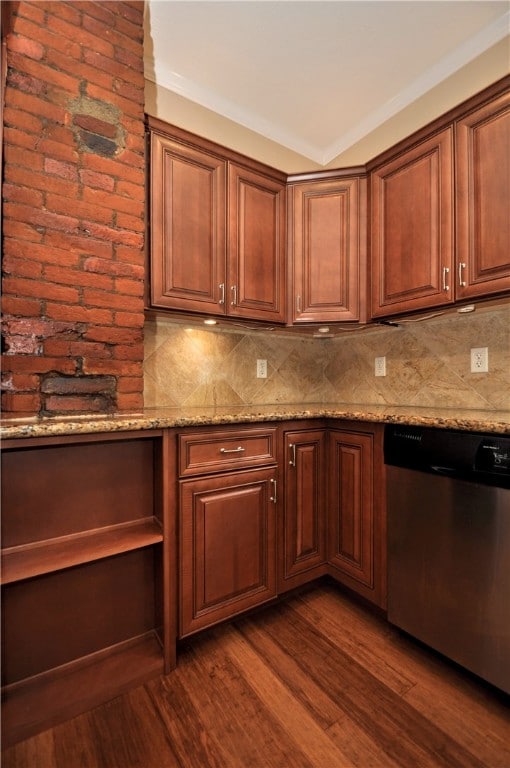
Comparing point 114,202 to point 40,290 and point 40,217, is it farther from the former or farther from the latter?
point 40,290

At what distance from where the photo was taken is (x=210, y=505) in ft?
4.79

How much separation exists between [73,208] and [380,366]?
192 cm

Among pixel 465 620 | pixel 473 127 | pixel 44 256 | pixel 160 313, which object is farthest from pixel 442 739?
pixel 473 127

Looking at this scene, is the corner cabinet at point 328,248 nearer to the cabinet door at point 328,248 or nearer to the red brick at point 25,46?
the cabinet door at point 328,248

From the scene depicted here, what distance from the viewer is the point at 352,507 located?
1747mm

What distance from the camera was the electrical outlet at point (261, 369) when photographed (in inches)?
93.9

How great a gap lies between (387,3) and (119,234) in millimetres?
1702

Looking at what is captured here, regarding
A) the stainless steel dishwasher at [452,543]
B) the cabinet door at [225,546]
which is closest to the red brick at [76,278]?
the cabinet door at [225,546]

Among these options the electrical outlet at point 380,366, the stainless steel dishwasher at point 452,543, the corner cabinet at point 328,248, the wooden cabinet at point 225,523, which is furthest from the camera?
the electrical outlet at point 380,366

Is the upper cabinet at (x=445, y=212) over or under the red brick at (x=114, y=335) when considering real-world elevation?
over

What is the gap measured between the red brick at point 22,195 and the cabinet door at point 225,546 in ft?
4.13

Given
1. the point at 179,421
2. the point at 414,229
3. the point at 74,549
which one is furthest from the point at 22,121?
the point at 414,229

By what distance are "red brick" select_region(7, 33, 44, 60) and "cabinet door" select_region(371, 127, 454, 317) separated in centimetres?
165

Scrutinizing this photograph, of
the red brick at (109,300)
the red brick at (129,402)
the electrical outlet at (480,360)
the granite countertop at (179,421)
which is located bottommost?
the granite countertop at (179,421)
